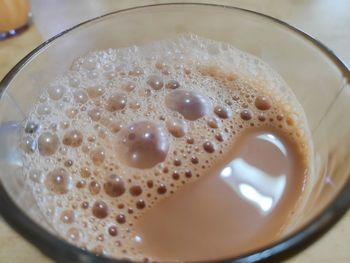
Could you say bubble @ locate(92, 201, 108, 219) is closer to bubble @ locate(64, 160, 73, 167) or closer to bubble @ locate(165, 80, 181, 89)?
bubble @ locate(64, 160, 73, 167)

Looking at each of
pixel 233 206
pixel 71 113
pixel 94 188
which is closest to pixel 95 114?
pixel 71 113

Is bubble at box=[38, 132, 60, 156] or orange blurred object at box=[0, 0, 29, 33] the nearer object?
bubble at box=[38, 132, 60, 156]

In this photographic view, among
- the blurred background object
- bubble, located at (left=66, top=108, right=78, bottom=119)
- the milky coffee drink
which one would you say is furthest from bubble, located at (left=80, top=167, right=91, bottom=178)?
the blurred background object

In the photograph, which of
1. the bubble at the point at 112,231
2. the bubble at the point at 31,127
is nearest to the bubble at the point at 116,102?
the bubble at the point at 31,127

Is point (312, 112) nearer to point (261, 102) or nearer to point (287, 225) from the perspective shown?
point (261, 102)

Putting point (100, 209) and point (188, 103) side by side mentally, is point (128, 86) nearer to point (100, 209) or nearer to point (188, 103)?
point (188, 103)

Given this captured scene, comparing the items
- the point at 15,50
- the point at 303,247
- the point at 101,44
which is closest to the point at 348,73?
the point at 303,247
